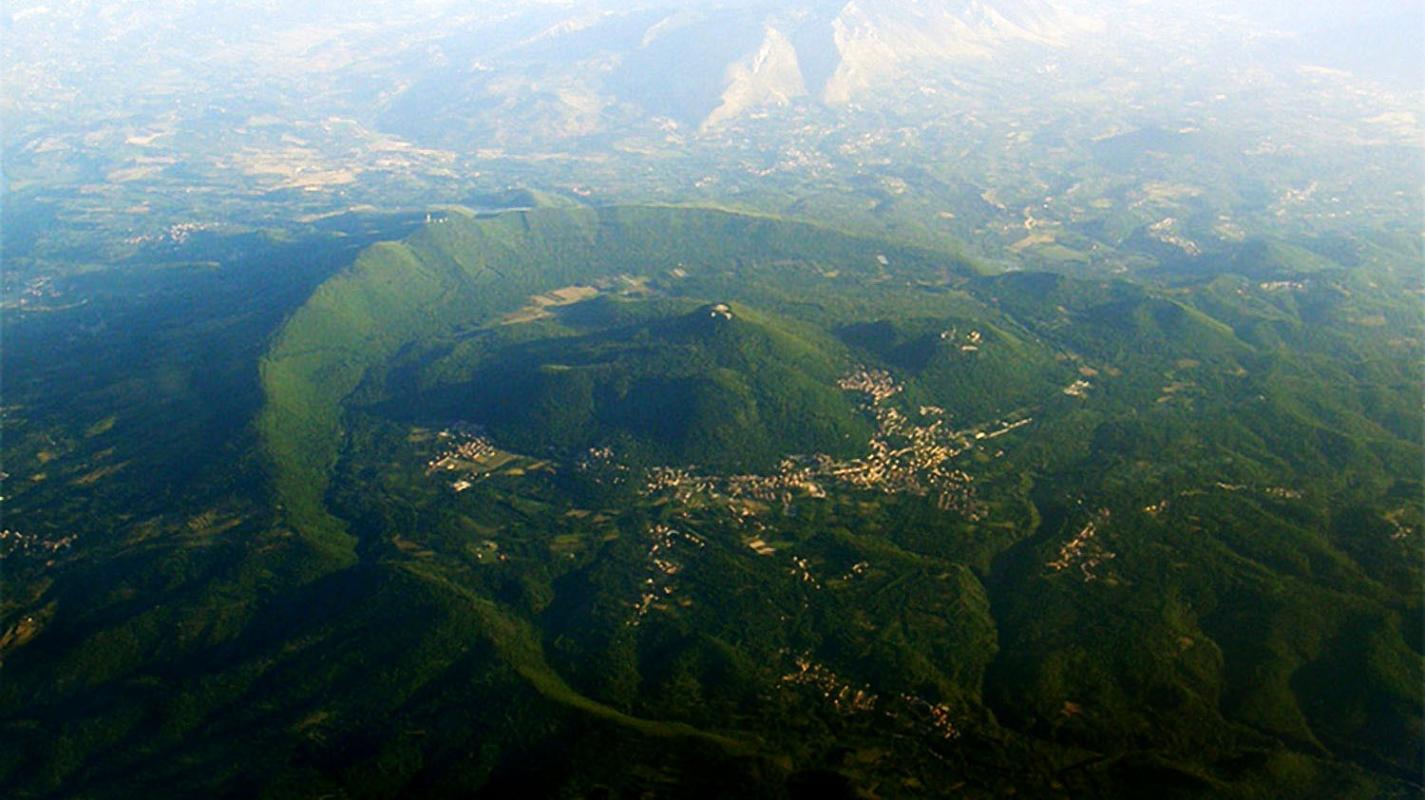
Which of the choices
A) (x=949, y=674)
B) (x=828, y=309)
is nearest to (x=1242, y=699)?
(x=949, y=674)

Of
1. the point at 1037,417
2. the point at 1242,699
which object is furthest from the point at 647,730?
the point at 1037,417

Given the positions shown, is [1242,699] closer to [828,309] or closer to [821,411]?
[821,411]

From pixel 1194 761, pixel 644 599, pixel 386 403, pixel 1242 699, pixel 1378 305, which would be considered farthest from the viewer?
pixel 1378 305

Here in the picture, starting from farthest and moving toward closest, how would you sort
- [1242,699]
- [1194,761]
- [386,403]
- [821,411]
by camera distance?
[386,403] → [821,411] → [1242,699] → [1194,761]

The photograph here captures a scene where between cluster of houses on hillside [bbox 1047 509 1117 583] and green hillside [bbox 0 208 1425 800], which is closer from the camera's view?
green hillside [bbox 0 208 1425 800]

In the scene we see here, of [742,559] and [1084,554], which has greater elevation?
[742,559]

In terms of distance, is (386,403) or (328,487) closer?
(328,487)

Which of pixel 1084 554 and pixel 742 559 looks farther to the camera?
pixel 742 559

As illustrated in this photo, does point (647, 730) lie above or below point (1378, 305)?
above

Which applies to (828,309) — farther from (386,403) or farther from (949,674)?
(949,674)

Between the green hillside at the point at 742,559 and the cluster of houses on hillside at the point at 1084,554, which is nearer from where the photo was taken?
the green hillside at the point at 742,559
